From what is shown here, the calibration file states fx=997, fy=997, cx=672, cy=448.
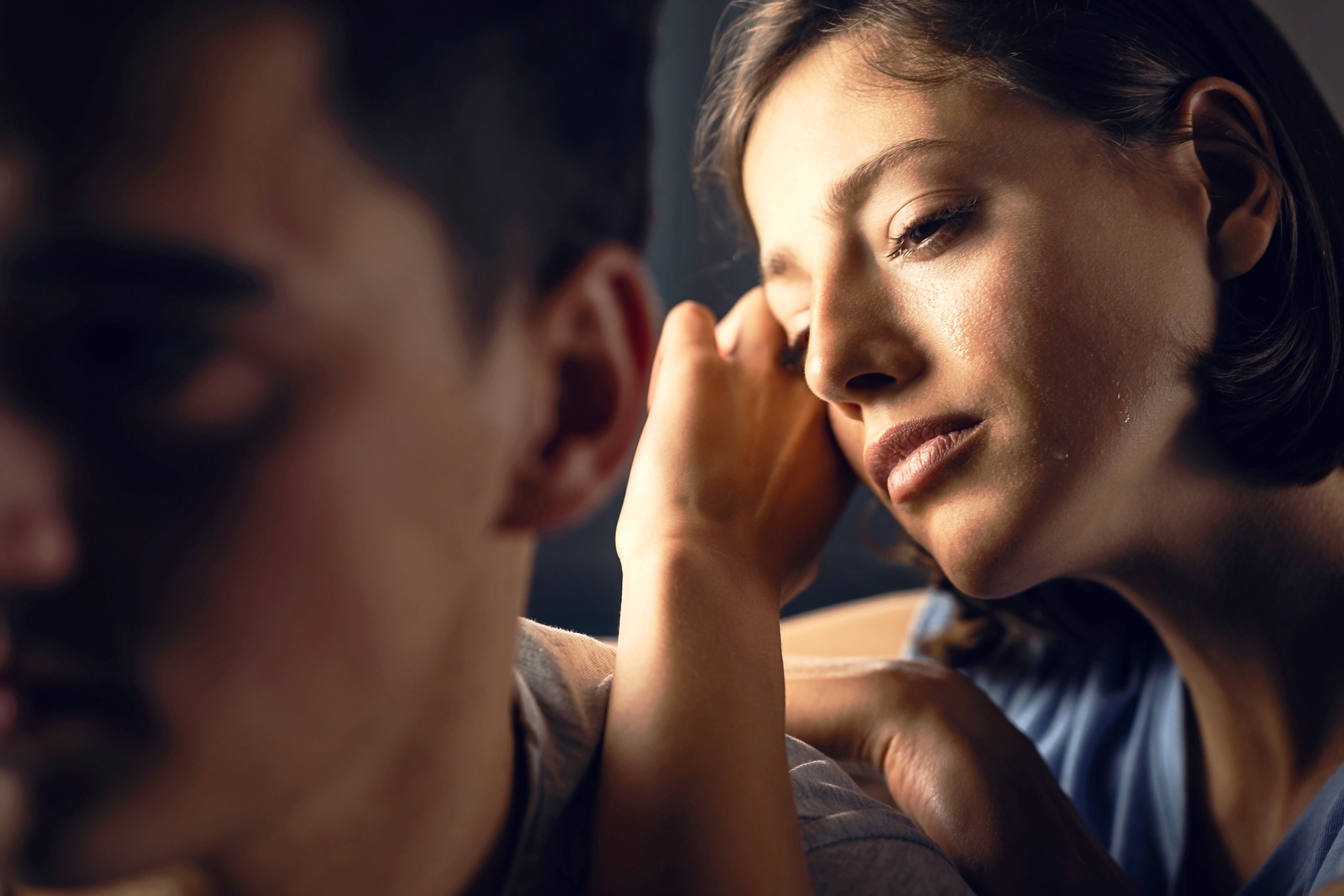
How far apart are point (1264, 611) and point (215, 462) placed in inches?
20.0

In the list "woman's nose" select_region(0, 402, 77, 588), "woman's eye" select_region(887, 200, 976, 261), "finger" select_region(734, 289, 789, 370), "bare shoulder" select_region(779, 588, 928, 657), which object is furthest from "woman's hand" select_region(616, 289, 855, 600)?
"bare shoulder" select_region(779, 588, 928, 657)

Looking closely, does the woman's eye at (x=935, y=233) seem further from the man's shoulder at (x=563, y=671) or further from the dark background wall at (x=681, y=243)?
the man's shoulder at (x=563, y=671)

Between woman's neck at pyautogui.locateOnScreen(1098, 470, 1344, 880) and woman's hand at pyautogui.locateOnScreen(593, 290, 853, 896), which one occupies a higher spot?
woman's hand at pyautogui.locateOnScreen(593, 290, 853, 896)

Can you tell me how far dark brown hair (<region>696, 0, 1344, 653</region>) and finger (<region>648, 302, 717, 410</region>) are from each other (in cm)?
10

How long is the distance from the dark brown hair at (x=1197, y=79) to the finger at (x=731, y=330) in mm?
88

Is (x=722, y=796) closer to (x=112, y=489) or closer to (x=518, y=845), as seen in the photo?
(x=518, y=845)

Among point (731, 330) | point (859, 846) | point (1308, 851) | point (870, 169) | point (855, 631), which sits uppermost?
point (870, 169)

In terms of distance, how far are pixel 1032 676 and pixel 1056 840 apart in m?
0.26

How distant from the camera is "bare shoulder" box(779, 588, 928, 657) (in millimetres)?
818

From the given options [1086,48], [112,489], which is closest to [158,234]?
[112,489]

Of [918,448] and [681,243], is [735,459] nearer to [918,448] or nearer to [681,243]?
[918,448]

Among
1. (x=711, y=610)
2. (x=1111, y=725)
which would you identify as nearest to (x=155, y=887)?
(x=711, y=610)

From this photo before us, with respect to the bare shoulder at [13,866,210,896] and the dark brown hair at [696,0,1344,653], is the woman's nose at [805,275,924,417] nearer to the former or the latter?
the dark brown hair at [696,0,1344,653]

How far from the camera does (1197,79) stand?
477 mm
